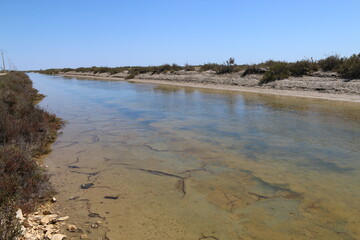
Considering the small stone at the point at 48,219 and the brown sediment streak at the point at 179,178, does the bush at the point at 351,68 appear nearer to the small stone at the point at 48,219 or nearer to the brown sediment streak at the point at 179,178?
the brown sediment streak at the point at 179,178

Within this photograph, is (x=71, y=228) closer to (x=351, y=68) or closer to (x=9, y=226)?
(x=9, y=226)

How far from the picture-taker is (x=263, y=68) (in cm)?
2359

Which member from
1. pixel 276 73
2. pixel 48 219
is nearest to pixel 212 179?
pixel 48 219

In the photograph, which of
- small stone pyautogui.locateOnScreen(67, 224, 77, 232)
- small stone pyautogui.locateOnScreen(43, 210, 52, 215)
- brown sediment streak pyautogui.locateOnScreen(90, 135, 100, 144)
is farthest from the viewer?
brown sediment streak pyautogui.locateOnScreen(90, 135, 100, 144)

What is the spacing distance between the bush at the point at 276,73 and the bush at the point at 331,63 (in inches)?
94.4

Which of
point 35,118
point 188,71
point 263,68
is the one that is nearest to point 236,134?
point 35,118

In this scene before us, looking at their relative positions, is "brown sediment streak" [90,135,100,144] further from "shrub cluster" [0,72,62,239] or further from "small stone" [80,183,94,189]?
"small stone" [80,183,94,189]

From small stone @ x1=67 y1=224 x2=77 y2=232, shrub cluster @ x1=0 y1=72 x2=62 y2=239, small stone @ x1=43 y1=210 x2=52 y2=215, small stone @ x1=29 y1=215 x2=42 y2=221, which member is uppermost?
shrub cluster @ x1=0 y1=72 x2=62 y2=239

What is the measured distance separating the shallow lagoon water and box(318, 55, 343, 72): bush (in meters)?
11.1

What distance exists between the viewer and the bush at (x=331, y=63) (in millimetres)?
19047

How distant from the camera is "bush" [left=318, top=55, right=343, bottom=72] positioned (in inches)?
750

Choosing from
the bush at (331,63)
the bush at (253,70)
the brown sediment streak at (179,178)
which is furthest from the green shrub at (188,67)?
the brown sediment streak at (179,178)

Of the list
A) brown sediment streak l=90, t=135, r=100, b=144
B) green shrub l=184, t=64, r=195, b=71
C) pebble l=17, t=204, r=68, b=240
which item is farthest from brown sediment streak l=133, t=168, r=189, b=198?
green shrub l=184, t=64, r=195, b=71

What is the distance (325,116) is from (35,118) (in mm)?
9840
